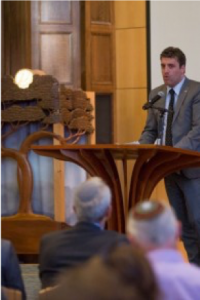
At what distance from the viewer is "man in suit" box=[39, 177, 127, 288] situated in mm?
1998

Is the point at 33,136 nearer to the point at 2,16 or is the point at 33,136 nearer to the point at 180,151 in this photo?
the point at 180,151

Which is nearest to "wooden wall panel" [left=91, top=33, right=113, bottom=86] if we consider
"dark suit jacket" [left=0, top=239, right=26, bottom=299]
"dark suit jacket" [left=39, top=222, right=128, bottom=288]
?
"dark suit jacket" [left=0, top=239, right=26, bottom=299]

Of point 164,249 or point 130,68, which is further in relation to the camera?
point 130,68

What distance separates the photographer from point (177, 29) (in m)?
6.36

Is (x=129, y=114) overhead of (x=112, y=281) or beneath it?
overhead

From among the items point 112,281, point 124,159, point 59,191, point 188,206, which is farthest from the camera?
point 59,191

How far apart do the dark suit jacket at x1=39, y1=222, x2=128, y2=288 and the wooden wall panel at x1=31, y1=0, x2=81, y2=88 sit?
15.1ft

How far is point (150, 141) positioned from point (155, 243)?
2.78 m

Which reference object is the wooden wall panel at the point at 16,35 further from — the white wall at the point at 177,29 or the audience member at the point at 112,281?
the audience member at the point at 112,281

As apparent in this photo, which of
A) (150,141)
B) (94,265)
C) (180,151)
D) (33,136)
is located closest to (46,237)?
(94,265)

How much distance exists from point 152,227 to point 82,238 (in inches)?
20.2

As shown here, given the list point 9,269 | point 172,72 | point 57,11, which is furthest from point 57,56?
point 9,269

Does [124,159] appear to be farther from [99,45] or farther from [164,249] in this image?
[99,45]

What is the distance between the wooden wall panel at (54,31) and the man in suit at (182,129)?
2449mm
